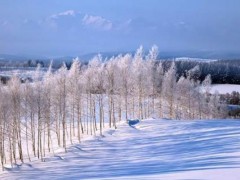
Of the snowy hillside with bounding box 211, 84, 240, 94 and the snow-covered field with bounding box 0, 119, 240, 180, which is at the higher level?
the snowy hillside with bounding box 211, 84, 240, 94

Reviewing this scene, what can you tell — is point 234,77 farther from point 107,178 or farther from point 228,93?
point 107,178

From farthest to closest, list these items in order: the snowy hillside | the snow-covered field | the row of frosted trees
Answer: the snowy hillside < the row of frosted trees < the snow-covered field

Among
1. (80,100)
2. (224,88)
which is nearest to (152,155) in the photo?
(80,100)

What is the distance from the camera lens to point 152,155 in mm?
29328

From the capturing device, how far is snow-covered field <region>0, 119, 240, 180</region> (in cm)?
2136

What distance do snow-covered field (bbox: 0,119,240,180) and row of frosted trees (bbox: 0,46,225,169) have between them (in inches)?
127

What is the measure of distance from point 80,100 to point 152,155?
69.1 ft

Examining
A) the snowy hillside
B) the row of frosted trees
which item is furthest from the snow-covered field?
the snowy hillside

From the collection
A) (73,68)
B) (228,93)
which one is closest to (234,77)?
(228,93)

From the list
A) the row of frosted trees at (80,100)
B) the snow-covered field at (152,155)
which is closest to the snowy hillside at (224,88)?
the row of frosted trees at (80,100)

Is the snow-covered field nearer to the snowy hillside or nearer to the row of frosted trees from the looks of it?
the row of frosted trees

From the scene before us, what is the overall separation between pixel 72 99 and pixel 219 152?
26768 millimetres

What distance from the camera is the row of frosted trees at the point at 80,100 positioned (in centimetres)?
3744

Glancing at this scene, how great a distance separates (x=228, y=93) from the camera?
96.4 m
